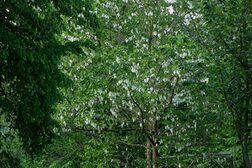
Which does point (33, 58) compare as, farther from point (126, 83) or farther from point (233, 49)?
point (126, 83)

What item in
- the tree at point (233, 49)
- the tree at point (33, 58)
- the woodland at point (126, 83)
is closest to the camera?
the tree at point (33, 58)

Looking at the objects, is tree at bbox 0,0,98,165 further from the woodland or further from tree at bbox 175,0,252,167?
tree at bbox 175,0,252,167

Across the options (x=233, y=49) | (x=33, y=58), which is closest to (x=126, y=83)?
(x=233, y=49)

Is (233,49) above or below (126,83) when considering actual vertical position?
below

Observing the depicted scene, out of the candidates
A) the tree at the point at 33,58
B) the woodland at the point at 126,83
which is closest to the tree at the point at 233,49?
the woodland at the point at 126,83

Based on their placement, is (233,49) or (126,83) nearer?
(233,49)

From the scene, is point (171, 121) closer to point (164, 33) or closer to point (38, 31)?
point (164, 33)

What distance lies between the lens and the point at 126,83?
12500mm

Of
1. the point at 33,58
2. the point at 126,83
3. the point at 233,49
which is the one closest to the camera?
the point at 33,58

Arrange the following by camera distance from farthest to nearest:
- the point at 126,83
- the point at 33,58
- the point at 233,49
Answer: the point at 126,83 < the point at 233,49 < the point at 33,58

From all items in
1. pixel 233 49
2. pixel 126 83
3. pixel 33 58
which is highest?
pixel 126 83

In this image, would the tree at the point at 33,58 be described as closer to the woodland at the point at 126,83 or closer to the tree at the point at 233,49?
the woodland at the point at 126,83

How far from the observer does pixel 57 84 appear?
8359 mm

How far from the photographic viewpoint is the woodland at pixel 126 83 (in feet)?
25.5
